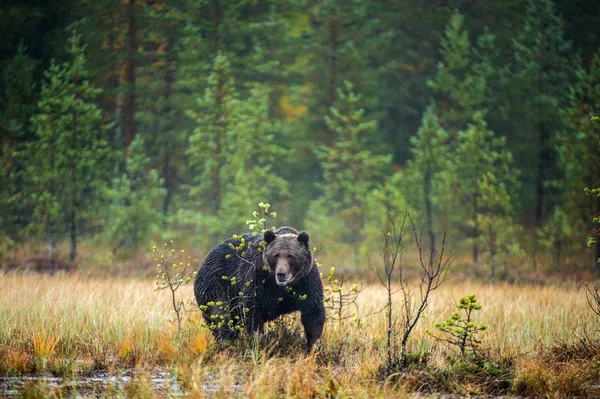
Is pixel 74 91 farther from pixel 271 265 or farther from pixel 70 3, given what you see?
pixel 271 265

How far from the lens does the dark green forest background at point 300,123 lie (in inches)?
876

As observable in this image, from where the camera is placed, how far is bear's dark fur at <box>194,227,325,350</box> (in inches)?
332

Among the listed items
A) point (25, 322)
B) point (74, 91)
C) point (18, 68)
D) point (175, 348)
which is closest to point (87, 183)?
point (74, 91)

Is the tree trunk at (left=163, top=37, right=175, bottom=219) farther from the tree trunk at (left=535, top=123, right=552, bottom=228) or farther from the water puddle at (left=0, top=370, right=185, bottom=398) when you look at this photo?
the water puddle at (left=0, top=370, right=185, bottom=398)

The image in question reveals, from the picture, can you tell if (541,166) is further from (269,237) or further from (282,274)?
(282,274)

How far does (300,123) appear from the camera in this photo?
31734 mm

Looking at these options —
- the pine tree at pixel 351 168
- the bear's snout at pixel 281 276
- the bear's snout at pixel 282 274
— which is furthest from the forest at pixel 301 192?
the bear's snout at pixel 281 276

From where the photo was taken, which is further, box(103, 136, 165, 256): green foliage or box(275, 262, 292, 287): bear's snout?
box(103, 136, 165, 256): green foliage

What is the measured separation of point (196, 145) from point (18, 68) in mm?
6696

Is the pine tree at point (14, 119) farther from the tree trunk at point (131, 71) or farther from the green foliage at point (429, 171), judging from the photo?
the green foliage at point (429, 171)

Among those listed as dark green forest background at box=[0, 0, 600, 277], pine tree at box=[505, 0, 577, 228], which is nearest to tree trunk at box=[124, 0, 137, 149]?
dark green forest background at box=[0, 0, 600, 277]

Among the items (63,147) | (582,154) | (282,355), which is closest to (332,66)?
(582,154)

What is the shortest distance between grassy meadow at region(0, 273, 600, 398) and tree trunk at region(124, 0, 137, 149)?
1867 centimetres

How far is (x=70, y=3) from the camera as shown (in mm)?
29422
